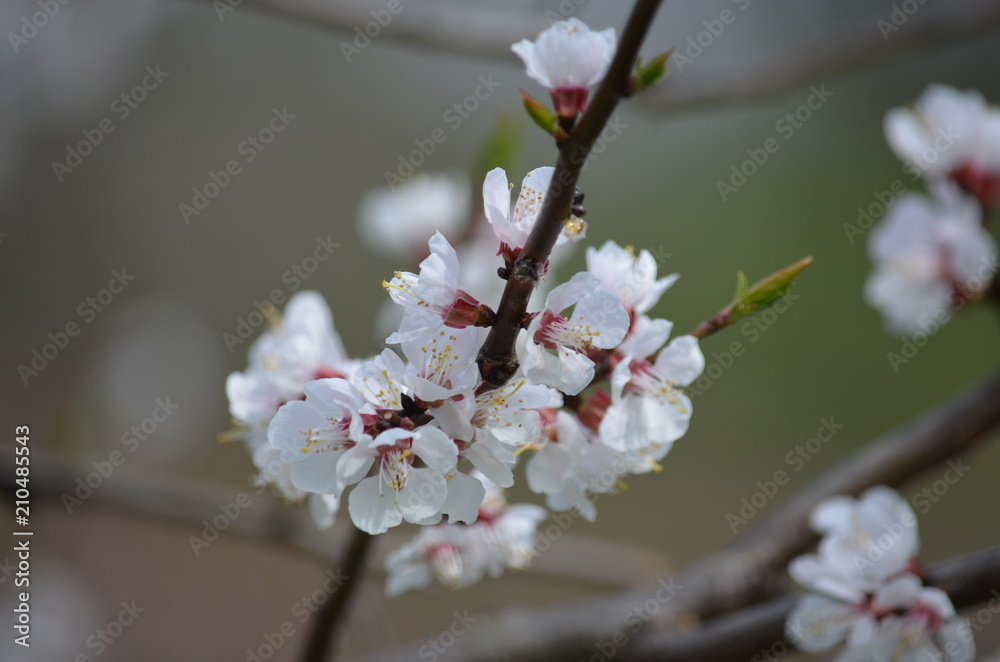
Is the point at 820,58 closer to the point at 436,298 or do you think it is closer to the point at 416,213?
the point at 416,213

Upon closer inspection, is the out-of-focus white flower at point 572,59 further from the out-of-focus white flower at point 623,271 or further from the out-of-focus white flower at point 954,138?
the out-of-focus white flower at point 954,138

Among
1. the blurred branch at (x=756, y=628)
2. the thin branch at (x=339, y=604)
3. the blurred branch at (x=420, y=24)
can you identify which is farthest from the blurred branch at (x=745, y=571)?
the blurred branch at (x=420, y=24)

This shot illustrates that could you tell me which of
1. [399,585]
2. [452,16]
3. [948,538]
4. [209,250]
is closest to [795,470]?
[948,538]

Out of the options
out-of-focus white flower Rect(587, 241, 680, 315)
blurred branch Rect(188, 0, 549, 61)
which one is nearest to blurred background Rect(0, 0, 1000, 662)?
blurred branch Rect(188, 0, 549, 61)

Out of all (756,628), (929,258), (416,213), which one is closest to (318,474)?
(756,628)

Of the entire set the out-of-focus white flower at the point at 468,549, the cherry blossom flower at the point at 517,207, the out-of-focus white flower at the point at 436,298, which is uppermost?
the cherry blossom flower at the point at 517,207

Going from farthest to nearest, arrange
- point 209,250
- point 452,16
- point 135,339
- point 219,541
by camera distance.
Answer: point 209,250 < point 219,541 < point 135,339 < point 452,16

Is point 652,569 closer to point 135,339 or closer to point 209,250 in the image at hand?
point 135,339
